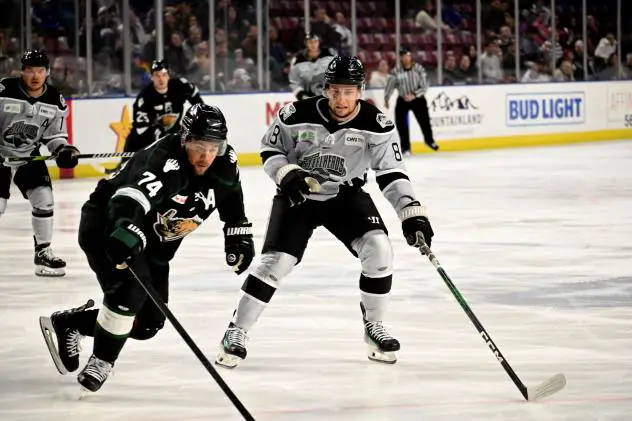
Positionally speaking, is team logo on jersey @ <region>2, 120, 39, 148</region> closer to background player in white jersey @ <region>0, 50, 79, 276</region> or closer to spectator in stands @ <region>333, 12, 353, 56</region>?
background player in white jersey @ <region>0, 50, 79, 276</region>

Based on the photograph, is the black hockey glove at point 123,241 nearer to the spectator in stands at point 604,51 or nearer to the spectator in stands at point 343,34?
the spectator in stands at point 343,34

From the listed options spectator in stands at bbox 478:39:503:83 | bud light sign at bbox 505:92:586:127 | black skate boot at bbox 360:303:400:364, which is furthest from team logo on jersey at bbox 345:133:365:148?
spectator in stands at bbox 478:39:503:83

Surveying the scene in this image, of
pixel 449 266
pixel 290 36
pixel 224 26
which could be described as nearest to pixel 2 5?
pixel 224 26

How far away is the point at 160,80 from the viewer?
1083 cm

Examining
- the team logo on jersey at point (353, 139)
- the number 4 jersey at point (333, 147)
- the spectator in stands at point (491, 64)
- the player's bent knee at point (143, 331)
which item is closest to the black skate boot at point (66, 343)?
the player's bent knee at point (143, 331)

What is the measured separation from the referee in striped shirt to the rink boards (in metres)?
0.45

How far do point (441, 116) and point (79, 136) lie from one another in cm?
553

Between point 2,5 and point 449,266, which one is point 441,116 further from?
point 449,266

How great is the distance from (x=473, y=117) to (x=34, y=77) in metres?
10.9

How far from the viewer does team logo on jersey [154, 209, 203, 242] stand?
A: 4.64 metres

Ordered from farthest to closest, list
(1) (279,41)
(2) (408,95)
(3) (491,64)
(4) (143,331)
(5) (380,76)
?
(3) (491,64) → (5) (380,76) → (2) (408,95) → (1) (279,41) → (4) (143,331)

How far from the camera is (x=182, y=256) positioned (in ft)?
27.8

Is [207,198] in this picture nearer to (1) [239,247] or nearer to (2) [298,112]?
(1) [239,247]

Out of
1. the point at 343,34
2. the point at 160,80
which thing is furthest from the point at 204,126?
the point at 343,34
